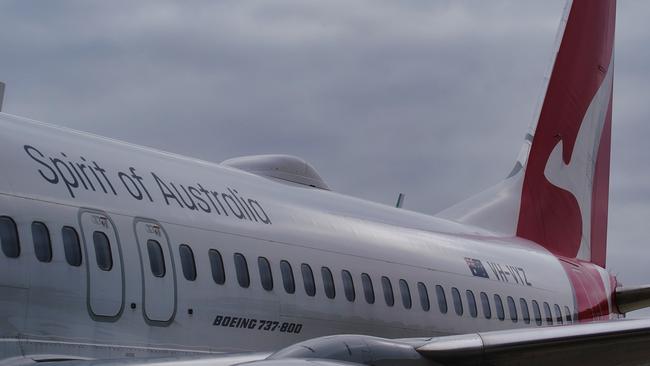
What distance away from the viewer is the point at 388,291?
11.9 metres

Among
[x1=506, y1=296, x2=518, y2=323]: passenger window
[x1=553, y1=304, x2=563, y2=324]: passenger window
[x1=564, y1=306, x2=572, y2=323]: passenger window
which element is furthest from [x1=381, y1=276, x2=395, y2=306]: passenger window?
[x1=564, y1=306, x2=572, y2=323]: passenger window

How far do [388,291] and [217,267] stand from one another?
2.85 metres

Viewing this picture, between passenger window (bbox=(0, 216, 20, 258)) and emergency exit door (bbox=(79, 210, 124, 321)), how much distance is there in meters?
0.67

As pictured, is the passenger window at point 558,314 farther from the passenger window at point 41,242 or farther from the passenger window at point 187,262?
the passenger window at point 41,242

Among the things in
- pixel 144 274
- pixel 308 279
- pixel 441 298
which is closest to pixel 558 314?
pixel 441 298

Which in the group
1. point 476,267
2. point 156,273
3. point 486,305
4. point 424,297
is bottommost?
point 156,273

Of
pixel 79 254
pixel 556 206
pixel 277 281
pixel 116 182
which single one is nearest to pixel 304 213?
pixel 277 281

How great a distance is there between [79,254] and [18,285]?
0.70 metres

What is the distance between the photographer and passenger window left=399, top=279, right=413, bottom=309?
39.8ft

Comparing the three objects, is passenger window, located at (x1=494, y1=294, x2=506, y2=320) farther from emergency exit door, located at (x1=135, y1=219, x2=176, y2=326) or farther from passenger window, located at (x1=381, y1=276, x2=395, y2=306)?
emergency exit door, located at (x1=135, y1=219, x2=176, y2=326)

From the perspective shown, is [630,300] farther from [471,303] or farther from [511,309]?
[471,303]

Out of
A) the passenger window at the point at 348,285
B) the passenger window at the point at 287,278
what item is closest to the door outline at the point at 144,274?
the passenger window at the point at 287,278

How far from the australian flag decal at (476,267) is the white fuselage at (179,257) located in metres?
0.34

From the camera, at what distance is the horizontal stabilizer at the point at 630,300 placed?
17.1m
